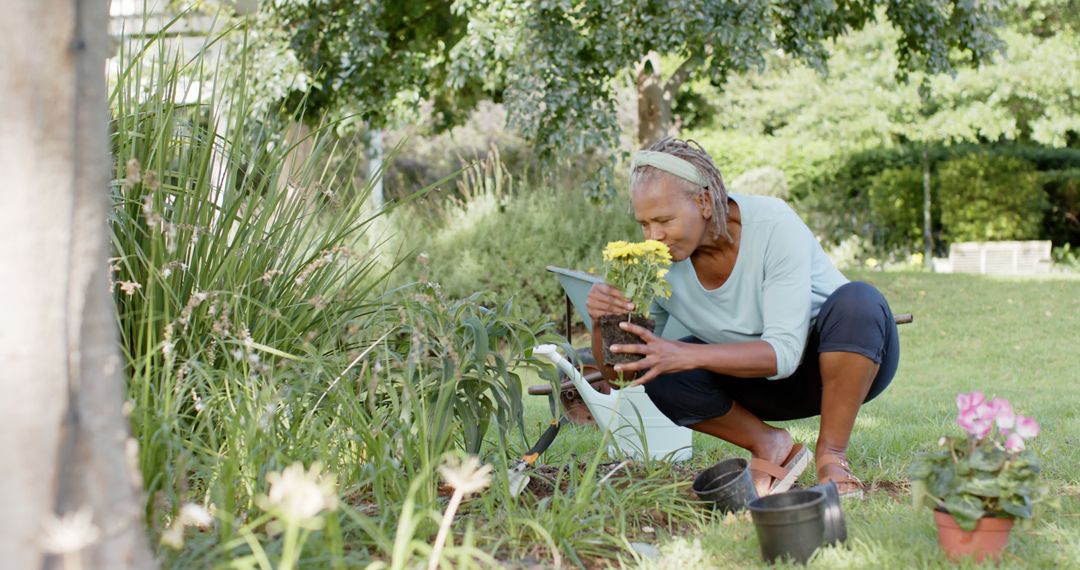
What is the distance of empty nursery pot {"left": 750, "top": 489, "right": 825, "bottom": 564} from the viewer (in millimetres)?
2104

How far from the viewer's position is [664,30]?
6.69m

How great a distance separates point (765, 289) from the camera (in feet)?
9.27

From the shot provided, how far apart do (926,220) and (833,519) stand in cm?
1238

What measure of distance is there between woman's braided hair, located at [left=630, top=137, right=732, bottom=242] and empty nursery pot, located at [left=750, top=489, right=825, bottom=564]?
0.90m

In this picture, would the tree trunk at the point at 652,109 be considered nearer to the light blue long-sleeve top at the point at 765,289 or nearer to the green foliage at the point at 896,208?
the green foliage at the point at 896,208

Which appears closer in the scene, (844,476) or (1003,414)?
(1003,414)

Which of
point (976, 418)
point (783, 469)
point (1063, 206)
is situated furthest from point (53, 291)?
point (1063, 206)

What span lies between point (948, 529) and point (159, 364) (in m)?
1.85

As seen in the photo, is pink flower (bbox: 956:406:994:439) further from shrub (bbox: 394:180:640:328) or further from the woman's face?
shrub (bbox: 394:180:640:328)

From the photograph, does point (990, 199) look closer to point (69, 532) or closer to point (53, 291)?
point (53, 291)

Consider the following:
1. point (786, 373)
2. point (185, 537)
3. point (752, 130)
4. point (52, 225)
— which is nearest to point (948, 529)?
point (786, 373)

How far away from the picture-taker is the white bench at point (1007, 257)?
13.0 m

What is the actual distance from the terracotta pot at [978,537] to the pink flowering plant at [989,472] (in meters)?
0.02

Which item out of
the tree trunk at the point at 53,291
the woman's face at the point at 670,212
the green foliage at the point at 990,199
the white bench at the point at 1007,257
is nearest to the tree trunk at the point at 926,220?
the green foliage at the point at 990,199
